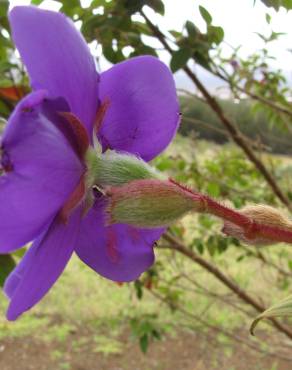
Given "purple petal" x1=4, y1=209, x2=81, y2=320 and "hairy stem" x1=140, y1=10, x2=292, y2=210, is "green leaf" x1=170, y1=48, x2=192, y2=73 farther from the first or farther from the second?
"purple petal" x1=4, y1=209, x2=81, y2=320

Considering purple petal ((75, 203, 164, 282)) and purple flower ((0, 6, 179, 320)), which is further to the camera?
purple petal ((75, 203, 164, 282))

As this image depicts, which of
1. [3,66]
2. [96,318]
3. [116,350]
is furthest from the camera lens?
[96,318]

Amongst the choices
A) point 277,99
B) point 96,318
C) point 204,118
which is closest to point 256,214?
point 277,99

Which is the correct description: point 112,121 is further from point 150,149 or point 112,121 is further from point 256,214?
point 256,214

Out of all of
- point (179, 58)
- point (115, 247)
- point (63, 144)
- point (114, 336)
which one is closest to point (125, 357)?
point (114, 336)

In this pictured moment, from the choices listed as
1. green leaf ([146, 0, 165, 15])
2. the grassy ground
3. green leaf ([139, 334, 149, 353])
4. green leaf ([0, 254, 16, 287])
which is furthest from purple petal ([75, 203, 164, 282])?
the grassy ground

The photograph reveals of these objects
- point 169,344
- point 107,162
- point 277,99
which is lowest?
point 169,344

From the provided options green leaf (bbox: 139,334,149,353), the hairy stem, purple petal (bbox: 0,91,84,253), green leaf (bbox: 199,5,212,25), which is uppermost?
purple petal (bbox: 0,91,84,253)

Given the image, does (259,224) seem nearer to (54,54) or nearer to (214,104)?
(54,54)

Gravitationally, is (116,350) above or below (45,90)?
below
